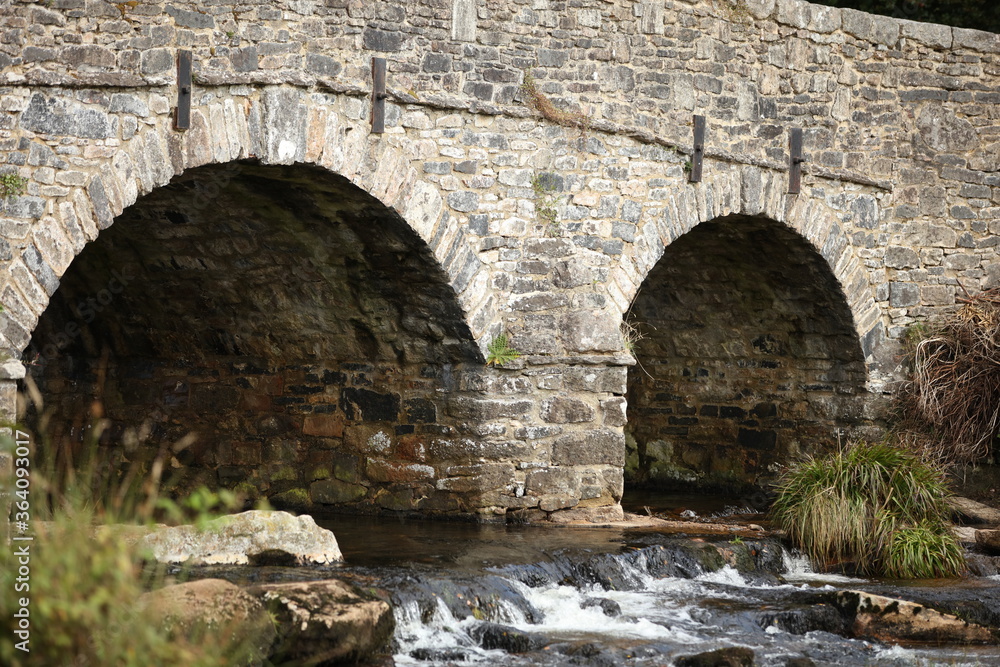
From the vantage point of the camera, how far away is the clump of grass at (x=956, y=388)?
8984 mm

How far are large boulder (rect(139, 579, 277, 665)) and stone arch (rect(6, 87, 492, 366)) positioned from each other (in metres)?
2.06

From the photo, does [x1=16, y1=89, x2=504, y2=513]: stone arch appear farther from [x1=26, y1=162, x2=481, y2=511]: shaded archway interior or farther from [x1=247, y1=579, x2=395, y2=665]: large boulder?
[x1=247, y1=579, x2=395, y2=665]: large boulder

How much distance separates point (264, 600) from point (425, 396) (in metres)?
3.25

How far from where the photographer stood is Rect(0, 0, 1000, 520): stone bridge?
6.09 m

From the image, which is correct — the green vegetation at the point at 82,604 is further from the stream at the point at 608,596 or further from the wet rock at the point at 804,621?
the wet rock at the point at 804,621

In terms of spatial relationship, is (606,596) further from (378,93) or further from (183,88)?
(183,88)

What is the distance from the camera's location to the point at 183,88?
240 inches

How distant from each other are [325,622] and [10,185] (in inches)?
107

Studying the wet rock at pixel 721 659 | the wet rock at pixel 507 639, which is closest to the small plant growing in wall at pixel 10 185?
the wet rock at pixel 507 639

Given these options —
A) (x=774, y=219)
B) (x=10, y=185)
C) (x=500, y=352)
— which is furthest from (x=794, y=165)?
(x=10, y=185)

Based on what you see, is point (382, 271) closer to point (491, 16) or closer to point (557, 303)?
point (557, 303)

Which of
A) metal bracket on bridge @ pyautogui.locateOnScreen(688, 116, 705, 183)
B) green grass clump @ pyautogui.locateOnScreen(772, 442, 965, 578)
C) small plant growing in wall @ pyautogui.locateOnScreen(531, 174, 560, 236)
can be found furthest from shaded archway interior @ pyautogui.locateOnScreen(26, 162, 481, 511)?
green grass clump @ pyautogui.locateOnScreen(772, 442, 965, 578)

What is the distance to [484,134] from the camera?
7305 mm

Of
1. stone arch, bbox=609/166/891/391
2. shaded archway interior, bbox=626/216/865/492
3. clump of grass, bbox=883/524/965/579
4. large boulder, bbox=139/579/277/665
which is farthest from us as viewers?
shaded archway interior, bbox=626/216/865/492
